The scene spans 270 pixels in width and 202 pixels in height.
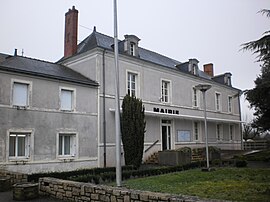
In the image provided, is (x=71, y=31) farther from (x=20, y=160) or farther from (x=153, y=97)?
(x=20, y=160)

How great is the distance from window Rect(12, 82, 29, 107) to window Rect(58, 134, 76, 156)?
104 inches

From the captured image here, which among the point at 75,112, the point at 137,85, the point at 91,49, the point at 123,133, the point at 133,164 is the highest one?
the point at 91,49

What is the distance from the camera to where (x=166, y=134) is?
21219 millimetres

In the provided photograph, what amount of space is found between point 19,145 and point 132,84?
27.8 feet

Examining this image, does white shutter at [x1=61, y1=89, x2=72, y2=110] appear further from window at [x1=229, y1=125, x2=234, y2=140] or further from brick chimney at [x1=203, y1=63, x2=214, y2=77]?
brick chimney at [x1=203, y1=63, x2=214, y2=77]

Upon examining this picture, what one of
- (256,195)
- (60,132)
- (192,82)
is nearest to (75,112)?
(60,132)

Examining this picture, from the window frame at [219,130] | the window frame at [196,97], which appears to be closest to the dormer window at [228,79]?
the window frame at [219,130]

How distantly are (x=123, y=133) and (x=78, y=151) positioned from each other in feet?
8.55

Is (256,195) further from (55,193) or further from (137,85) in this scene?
(137,85)

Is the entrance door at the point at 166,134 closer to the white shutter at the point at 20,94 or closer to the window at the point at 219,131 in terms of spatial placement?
the window at the point at 219,131

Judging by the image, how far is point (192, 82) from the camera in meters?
24.6

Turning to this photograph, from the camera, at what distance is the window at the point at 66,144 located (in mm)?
15029

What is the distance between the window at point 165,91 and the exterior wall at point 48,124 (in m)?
6.44

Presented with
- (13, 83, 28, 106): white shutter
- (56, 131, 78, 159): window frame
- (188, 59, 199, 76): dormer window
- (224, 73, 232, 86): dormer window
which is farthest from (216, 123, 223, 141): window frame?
(13, 83, 28, 106): white shutter
